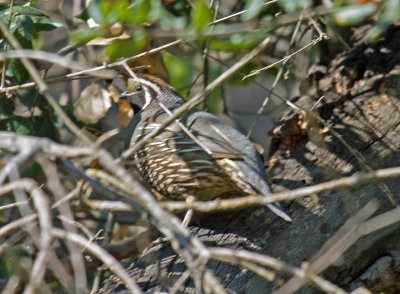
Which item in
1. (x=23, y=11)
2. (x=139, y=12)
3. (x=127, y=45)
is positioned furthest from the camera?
(x=23, y=11)

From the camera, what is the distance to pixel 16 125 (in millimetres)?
4648

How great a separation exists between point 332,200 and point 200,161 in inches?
36.7

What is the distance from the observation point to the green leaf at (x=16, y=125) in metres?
4.63

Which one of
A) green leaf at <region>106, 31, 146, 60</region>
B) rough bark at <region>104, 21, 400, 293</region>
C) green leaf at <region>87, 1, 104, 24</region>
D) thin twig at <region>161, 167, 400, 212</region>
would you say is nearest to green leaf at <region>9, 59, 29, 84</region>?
green leaf at <region>106, 31, 146, 60</region>

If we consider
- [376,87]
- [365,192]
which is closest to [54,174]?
[365,192]

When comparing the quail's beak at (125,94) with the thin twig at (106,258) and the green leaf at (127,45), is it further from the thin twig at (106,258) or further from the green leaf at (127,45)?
the thin twig at (106,258)

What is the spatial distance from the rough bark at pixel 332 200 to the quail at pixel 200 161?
191mm

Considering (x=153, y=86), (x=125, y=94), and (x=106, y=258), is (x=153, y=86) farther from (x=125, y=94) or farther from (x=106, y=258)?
(x=106, y=258)

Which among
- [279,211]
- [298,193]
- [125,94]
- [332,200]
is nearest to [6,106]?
[125,94]

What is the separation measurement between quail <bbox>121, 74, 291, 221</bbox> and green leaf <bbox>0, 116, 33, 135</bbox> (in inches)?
31.2

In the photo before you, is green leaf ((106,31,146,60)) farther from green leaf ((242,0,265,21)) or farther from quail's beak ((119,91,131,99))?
quail's beak ((119,91,131,99))

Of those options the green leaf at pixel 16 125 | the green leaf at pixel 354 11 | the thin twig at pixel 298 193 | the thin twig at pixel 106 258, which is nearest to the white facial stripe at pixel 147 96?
the green leaf at pixel 16 125

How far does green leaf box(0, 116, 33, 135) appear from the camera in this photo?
4.63m

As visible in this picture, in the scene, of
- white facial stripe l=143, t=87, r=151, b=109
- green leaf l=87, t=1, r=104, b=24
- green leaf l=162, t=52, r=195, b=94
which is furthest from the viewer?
green leaf l=162, t=52, r=195, b=94
